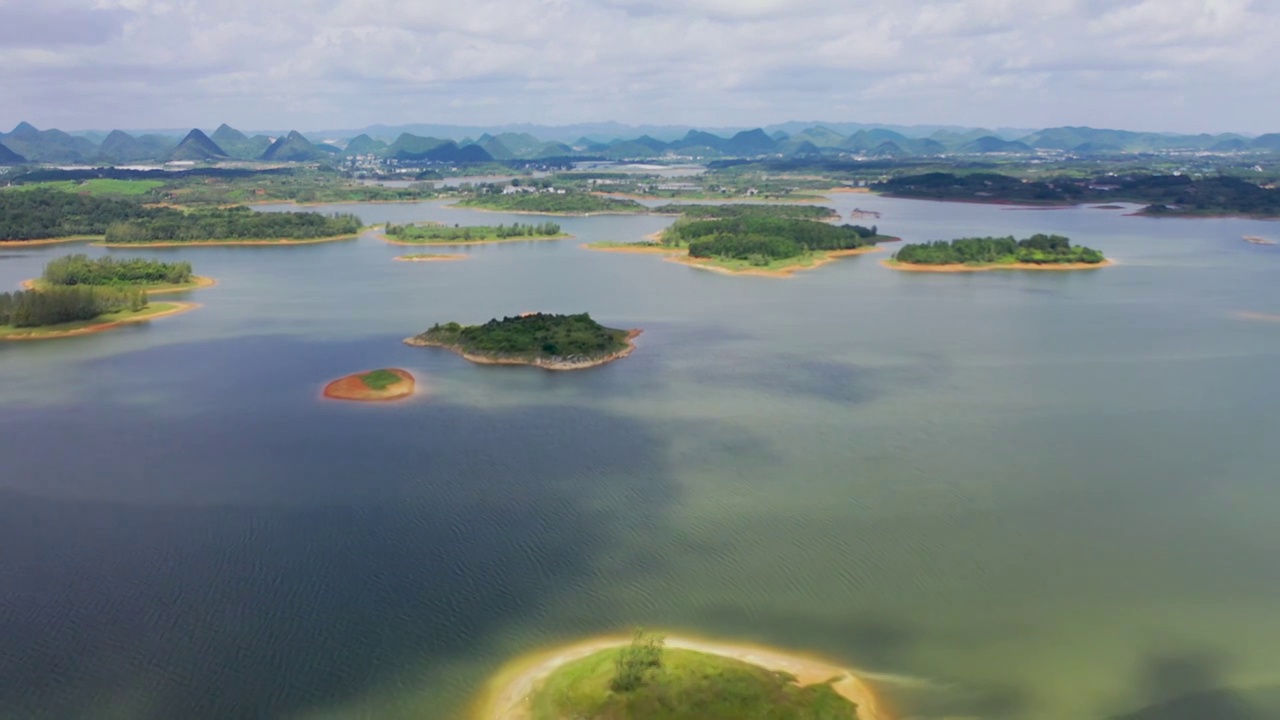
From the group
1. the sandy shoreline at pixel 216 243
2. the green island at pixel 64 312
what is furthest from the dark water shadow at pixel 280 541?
the sandy shoreline at pixel 216 243

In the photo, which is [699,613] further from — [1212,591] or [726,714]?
[1212,591]

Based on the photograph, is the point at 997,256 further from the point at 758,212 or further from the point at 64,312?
the point at 64,312

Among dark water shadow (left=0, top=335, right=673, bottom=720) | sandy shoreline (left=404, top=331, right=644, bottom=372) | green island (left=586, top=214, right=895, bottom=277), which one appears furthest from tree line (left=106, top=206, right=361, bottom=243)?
dark water shadow (left=0, top=335, right=673, bottom=720)

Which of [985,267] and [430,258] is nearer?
[985,267]

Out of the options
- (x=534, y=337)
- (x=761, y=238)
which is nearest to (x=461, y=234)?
(x=761, y=238)

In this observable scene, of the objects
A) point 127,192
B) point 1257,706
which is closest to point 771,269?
point 1257,706

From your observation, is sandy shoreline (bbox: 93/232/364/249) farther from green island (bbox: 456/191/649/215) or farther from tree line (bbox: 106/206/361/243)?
green island (bbox: 456/191/649/215)
